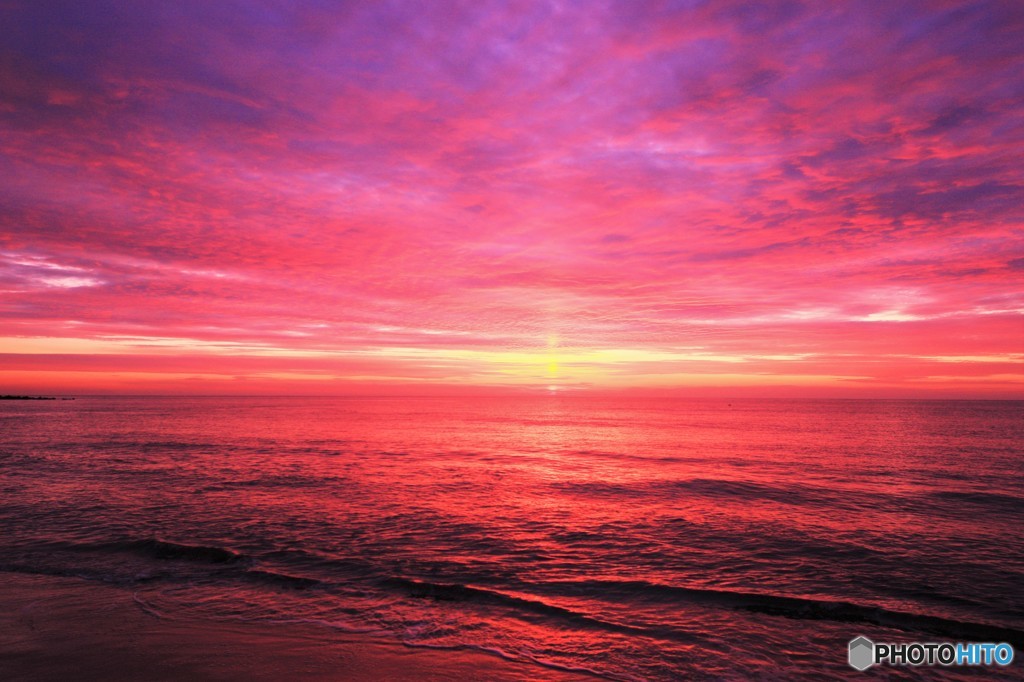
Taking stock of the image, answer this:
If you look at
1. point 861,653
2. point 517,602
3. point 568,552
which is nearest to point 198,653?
point 517,602

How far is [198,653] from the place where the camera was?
11.2m

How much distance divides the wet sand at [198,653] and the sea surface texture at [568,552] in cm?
77

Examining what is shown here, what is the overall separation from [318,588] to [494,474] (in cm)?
2392

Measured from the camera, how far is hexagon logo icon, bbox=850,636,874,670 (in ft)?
38.3

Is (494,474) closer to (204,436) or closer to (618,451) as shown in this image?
(618,451)

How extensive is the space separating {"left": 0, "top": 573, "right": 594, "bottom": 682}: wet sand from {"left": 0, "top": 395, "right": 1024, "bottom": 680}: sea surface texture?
2.54ft

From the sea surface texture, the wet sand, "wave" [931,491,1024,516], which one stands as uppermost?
the wet sand

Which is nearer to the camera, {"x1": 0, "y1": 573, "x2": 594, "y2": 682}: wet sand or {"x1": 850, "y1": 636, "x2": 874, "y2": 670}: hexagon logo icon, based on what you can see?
{"x1": 0, "y1": 573, "x2": 594, "y2": 682}: wet sand

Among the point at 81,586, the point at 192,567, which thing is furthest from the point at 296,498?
the point at 81,586

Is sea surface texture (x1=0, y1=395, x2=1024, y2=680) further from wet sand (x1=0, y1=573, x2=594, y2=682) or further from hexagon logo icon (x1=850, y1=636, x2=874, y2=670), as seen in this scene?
wet sand (x1=0, y1=573, x2=594, y2=682)

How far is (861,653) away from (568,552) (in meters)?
9.86

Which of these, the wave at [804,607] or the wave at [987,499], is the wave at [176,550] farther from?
the wave at [987,499]

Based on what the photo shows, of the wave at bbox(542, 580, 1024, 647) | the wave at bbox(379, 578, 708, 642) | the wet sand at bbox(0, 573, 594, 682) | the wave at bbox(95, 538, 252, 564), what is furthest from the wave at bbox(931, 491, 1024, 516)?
the wave at bbox(95, 538, 252, 564)

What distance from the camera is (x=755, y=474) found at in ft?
130
